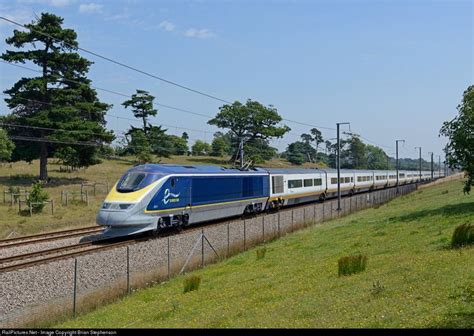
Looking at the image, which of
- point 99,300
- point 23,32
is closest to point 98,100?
point 23,32

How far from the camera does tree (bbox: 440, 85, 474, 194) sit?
27031mm

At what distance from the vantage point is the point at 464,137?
27.0 metres

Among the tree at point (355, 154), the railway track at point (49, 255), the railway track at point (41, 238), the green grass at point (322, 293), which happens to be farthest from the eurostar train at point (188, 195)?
the tree at point (355, 154)

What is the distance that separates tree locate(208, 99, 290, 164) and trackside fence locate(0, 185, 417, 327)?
63126 millimetres

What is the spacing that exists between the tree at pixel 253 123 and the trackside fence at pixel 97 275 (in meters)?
63.1

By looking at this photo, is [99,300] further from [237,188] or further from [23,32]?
[23,32]

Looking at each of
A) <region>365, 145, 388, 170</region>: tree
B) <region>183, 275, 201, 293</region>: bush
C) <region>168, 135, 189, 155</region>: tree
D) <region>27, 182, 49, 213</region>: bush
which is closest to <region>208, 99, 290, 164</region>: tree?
<region>168, 135, 189, 155</region>: tree

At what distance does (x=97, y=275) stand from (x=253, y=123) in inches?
2936

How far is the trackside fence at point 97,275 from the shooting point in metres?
12.6

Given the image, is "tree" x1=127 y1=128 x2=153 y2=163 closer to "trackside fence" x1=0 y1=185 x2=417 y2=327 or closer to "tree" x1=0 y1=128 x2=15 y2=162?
"tree" x1=0 y1=128 x2=15 y2=162

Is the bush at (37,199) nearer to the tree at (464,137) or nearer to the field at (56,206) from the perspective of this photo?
the field at (56,206)

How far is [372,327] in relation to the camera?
817 cm

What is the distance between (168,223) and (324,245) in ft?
26.1

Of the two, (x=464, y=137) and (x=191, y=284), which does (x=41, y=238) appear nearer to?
(x=191, y=284)
